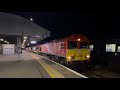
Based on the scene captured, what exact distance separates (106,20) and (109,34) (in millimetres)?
4237

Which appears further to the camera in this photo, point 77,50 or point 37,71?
point 77,50

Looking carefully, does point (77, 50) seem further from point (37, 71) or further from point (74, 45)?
point (37, 71)

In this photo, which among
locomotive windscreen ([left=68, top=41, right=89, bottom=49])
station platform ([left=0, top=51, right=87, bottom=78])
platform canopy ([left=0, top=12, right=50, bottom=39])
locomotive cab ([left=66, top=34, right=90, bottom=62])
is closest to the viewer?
station platform ([left=0, top=51, right=87, bottom=78])

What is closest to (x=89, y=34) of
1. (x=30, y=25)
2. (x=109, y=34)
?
(x=109, y=34)

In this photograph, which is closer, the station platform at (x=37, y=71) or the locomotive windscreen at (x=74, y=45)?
the station platform at (x=37, y=71)

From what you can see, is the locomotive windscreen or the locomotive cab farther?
the locomotive windscreen

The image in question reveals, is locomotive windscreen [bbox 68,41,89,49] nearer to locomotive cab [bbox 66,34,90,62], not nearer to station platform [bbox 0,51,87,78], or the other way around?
locomotive cab [bbox 66,34,90,62]

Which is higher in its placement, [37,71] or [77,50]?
[77,50]

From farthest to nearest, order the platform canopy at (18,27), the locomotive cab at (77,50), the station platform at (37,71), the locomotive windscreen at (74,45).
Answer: the platform canopy at (18,27), the locomotive windscreen at (74,45), the locomotive cab at (77,50), the station platform at (37,71)

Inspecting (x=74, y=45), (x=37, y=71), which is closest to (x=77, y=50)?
(x=74, y=45)

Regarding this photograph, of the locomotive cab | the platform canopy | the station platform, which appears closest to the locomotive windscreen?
the locomotive cab

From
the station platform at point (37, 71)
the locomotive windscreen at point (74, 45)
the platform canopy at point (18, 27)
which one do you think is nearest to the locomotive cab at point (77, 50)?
the locomotive windscreen at point (74, 45)

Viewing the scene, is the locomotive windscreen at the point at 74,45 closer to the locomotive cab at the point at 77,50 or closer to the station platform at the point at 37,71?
the locomotive cab at the point at 77,50
